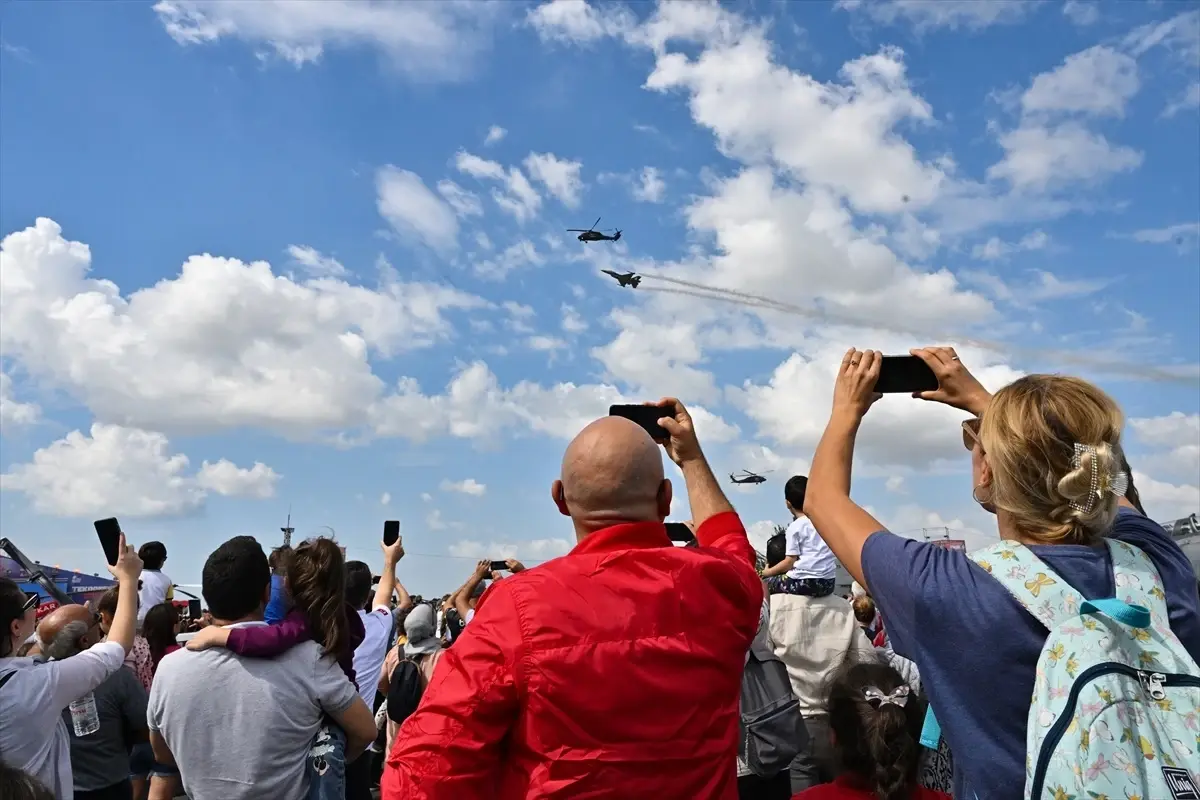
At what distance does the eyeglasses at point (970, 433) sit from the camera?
2428mm

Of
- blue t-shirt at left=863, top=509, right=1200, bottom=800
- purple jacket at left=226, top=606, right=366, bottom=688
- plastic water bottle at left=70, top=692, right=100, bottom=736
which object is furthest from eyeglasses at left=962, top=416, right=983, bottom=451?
plastic water bottle at left=70, top=692, right=100, bottom=736

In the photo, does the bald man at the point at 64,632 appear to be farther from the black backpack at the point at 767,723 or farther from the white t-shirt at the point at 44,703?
the black backpack at the point at 767,723

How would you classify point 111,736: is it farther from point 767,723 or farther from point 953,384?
point 953,384

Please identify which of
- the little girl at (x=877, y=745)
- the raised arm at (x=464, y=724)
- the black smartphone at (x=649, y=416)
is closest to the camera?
the raised arm at (x=464, y=724)

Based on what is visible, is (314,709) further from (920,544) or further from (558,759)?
(920,544)

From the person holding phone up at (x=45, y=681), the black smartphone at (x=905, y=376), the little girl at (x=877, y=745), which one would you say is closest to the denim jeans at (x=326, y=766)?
the person holding phone up at (x=45, y=681)

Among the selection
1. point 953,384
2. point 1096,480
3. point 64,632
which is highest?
point 953,384

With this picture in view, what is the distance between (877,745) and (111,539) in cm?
386

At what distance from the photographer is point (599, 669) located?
2303 mm

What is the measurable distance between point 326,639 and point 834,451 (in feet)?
9.72

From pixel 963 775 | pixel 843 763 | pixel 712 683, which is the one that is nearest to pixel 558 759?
pixel 712 683

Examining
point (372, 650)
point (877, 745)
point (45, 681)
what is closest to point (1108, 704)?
point (877, 745)

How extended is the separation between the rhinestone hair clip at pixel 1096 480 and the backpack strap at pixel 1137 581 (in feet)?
0.50

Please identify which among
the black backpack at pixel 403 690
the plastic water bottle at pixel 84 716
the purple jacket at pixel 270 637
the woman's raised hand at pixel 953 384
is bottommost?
the black backpack at pixel 403 690
